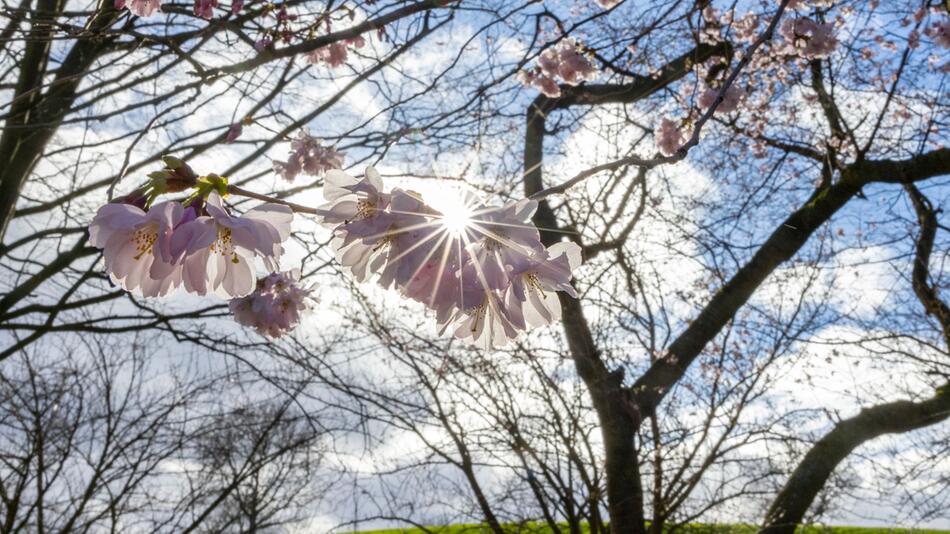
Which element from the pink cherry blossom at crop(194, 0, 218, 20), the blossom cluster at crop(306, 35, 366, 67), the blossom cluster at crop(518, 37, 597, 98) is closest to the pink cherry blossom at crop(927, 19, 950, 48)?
the blossom cluster at crop(518, 37, 597, 98)

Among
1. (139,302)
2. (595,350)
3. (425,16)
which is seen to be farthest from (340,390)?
(425,16)

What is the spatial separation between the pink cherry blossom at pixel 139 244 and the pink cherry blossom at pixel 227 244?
21 millimetres

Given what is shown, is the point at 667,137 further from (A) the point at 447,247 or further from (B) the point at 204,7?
(A) the point at 447,247

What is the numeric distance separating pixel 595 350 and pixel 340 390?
5.38 feet

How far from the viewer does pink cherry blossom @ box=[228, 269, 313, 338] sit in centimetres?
207

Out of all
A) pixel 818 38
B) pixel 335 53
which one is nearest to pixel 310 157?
pixel 335 53

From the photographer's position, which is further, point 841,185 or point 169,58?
point 841,185

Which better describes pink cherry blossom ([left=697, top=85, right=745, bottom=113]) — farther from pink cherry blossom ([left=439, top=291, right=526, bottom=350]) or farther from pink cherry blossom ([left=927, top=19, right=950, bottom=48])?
pink cherry blossom ([left=439, top=291, right=526, bottom=350])

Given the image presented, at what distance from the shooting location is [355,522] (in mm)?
4316

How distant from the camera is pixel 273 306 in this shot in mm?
2074

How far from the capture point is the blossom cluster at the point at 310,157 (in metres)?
3.40

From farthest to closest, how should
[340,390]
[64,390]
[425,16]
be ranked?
[64,390] → [340,390] → [425,16]

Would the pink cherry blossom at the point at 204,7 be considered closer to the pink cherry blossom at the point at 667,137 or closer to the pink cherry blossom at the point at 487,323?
the pink cherry blossom at the point at 487,323

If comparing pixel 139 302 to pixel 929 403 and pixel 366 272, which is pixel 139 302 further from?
pixel 929 403
